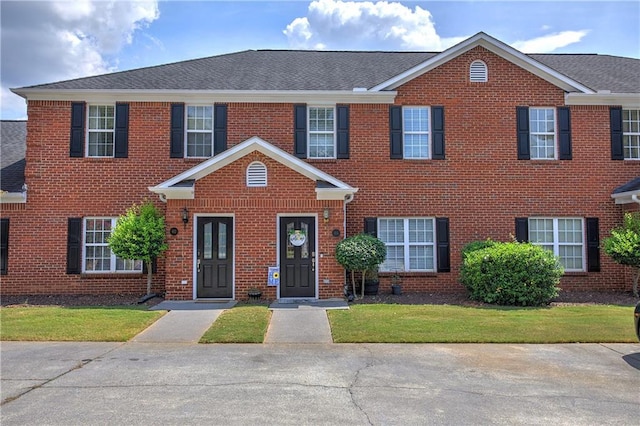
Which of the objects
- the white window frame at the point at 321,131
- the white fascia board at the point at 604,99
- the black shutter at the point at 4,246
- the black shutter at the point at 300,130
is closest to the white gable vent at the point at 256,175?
the black shutter at the point at 300,130

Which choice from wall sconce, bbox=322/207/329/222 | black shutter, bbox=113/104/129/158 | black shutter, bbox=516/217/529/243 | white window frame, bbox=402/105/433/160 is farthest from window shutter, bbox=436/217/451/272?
black shutter, bbox=113/104/129/158

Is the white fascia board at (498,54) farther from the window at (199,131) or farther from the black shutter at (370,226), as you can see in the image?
the window at (199,131)

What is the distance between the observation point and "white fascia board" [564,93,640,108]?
1426 cm

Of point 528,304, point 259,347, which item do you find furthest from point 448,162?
point 259,347

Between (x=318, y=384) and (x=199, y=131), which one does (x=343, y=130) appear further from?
(x=318, y=384)

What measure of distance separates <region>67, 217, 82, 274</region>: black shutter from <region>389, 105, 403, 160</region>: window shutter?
9.37 meters

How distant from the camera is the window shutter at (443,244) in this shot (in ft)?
46.1

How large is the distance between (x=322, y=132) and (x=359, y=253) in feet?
14.0

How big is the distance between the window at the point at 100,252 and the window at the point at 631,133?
15054 millimetres

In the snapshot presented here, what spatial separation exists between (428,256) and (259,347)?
7675 millimetres

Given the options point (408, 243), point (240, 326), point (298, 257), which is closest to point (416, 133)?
point (408, 243)

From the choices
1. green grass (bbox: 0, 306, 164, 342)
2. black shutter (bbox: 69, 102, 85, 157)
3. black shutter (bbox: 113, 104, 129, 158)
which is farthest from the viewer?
black shutter (bbox: 113, 104, 129, 158)

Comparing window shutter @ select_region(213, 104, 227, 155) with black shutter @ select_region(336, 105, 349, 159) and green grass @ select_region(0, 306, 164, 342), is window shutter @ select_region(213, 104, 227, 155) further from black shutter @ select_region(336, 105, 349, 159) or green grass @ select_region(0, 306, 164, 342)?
green grass @ select_region(0, 306, 164, 342)

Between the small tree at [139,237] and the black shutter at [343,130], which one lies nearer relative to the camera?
the small tree at [139,237]
